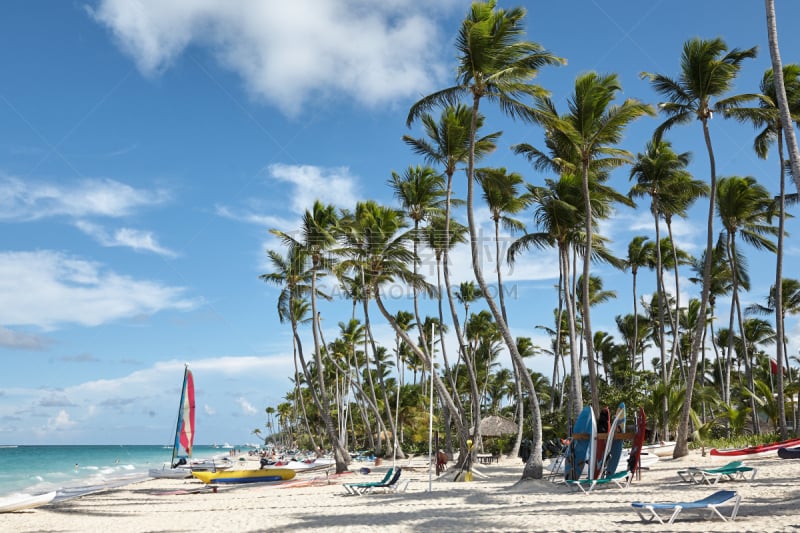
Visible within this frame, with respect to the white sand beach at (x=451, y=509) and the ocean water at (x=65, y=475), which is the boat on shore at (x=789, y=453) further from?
the ocean water at (x=65, y=475)

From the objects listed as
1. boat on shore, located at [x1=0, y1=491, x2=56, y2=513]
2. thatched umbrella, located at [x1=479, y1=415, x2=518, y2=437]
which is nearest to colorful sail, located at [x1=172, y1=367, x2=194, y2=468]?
boat on shore, located at [x1=0, y1=491, x2=56, y2=513]

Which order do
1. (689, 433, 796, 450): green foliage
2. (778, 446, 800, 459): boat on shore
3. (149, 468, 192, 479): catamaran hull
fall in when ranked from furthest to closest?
1. (149, 468, 192, 479): catamaran hull
2. (689, 433, 796, 450): green foliage
3. (778, 446, 800, 459): boat on shore

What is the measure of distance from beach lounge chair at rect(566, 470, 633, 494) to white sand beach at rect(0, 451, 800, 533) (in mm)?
213

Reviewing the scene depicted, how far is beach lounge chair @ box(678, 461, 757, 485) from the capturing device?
12102mm

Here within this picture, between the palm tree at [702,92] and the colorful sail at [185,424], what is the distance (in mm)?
22783

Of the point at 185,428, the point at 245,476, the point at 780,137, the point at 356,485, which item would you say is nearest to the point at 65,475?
the point at 185,428

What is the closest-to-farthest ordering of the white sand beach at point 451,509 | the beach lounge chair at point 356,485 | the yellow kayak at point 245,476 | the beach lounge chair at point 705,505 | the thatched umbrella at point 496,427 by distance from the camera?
the beach lounge chair at point 705,505 < the white sand beach at point 451,509 < the beach lounge chair at point 356,485 < the yellow kayak at point 245,476 < the thatched umbrella at point 496,427

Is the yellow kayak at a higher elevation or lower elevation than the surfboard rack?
lower

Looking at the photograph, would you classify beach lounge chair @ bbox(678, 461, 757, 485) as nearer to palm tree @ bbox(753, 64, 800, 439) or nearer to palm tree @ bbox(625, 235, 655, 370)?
palm tree @ bbox(753, 64, 800, 439)

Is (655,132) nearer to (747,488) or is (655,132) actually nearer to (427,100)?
(427,100)

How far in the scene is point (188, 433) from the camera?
3123 centimetres

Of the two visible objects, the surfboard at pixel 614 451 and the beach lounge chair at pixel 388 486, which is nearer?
the surfboard at pixel 614 451

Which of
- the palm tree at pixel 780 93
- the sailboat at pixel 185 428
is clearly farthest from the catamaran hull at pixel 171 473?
the palm tree at pixel 780 93

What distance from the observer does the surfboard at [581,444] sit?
13.9m
